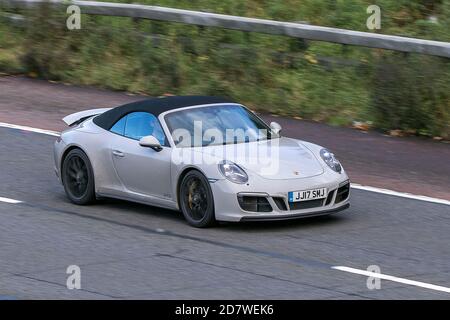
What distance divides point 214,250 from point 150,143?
5.80 feet

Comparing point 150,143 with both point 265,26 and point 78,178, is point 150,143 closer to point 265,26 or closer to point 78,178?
point 78,178

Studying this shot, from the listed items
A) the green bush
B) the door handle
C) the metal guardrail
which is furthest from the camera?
the metal guardrail

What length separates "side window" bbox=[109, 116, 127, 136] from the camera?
1312 cm

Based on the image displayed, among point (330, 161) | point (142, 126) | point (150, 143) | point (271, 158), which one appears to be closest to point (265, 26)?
point (142, 126)

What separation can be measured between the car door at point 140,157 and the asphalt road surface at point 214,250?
36 cm

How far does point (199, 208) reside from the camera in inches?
474

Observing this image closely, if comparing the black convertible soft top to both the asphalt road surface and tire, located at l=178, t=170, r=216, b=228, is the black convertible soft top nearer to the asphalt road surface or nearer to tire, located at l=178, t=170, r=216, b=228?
the asphalt road surface

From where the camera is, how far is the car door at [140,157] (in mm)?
12414

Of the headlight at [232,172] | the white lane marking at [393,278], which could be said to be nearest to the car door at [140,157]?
the headlight at [232,172]

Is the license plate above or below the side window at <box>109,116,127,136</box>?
below

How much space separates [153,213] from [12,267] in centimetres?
265

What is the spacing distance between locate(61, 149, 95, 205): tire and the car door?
16.7 inches

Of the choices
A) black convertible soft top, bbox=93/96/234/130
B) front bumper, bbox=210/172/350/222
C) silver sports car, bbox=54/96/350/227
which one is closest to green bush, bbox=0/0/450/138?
silver sports car, bbox=54/96/350/227

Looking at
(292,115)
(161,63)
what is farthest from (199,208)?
(161,63)
